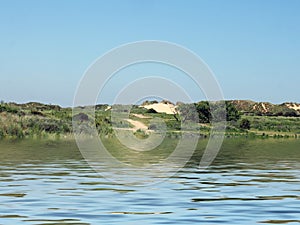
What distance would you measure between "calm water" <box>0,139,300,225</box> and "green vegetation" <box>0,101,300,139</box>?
45.5 metres

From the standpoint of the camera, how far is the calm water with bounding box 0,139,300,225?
60.9ft

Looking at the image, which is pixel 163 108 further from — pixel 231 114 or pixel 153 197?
pixel 153 197

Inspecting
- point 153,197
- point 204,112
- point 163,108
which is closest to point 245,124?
point 204,112

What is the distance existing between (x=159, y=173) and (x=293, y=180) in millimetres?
6099

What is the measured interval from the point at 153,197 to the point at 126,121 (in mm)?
64208

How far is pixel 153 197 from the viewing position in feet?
74.4

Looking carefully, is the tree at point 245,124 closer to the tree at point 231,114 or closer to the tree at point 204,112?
the tree at point 231,114

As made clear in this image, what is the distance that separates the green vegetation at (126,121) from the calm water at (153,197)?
1790 inches

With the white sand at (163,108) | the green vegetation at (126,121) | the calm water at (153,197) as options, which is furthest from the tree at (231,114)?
the calm water at (153,197)

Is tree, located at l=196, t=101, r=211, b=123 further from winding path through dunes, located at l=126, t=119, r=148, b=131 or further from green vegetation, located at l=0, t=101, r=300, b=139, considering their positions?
winding path through dunes, located at l=126, t=119, r=148, b=131

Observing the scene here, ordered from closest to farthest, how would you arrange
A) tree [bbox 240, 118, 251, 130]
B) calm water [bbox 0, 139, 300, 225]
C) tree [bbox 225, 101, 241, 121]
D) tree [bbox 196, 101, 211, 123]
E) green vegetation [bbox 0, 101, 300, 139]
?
calm water [bbox 0, 139, 300, 225]
green vegetation [bbox 0, 101, 300, 139]
tree [bbox 196, 101, 211, 123]
tree [bbox 240, 118, 251, 130]
tree [bbox 225, 101, 241, 121]

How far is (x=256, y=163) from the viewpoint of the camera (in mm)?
39844

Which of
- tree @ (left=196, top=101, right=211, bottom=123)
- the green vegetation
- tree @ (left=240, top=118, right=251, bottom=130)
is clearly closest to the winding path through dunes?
the green vegetation

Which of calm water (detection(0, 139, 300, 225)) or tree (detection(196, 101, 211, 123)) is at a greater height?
tree (detection(196, 101, 211, 123))
